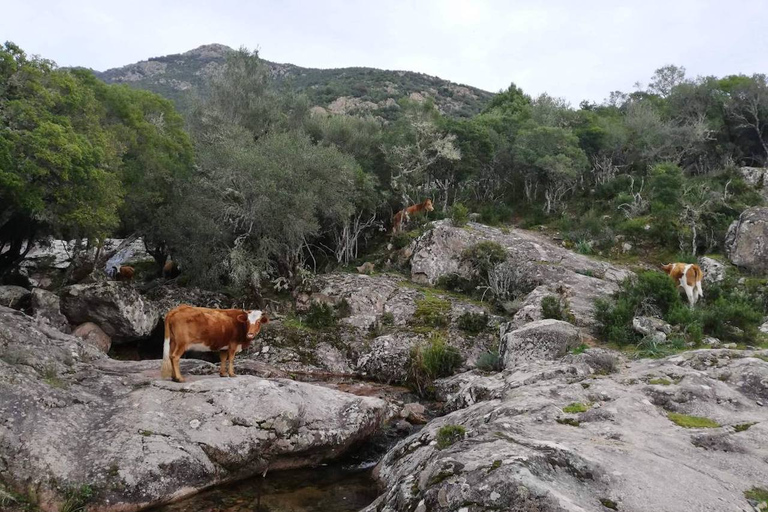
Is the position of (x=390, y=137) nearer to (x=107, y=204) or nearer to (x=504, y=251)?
(x=504, y=251)

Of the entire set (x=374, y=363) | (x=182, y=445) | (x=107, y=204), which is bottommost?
(x=374, y=363)

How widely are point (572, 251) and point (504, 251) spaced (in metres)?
4.31

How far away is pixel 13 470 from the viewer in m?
7.11

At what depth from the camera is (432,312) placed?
1881 centimetres

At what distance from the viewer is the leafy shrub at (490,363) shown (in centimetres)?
1410

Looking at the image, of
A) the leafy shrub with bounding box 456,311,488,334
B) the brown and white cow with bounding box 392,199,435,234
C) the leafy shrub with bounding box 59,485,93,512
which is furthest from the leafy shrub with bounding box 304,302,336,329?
the leafy shrub with bounding box 59,485,93,512

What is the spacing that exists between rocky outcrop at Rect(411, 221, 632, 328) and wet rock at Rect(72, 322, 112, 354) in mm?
11962

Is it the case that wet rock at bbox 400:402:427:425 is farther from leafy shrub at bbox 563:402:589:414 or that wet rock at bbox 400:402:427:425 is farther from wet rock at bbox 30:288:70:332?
wet rock at bbox 30:288:70:332

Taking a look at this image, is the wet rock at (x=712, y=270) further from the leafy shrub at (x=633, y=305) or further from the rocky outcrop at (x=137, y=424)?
the rocky outcrop at (x=137, y=424)

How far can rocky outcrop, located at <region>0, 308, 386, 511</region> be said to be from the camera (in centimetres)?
744

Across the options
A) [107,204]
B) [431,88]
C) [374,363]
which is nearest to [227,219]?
[107,204]

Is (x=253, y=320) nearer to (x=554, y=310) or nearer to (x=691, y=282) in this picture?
(x=554, y=310)

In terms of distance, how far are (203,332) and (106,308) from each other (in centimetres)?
754

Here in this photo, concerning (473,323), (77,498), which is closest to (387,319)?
(473,323)
